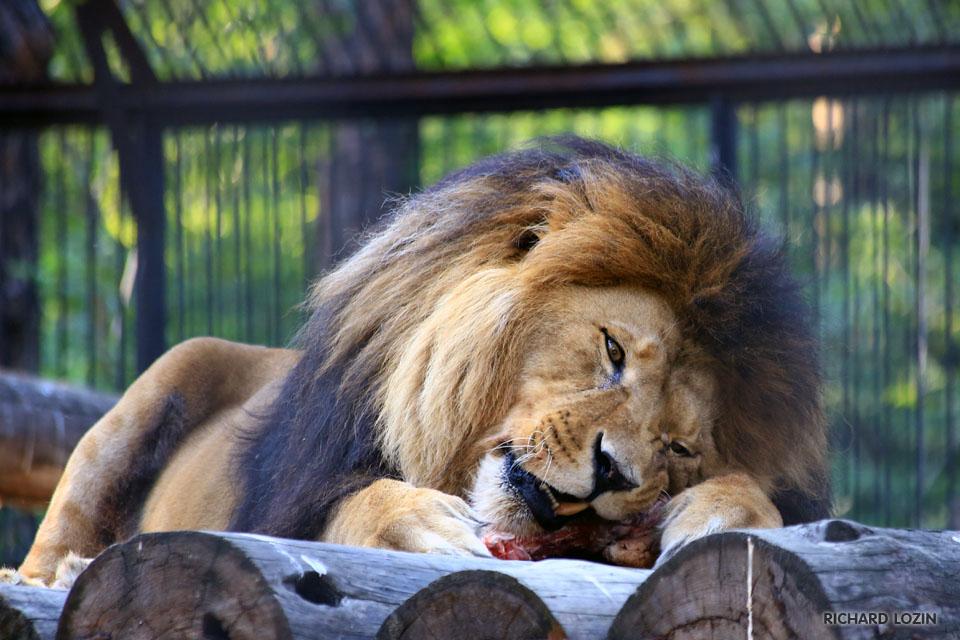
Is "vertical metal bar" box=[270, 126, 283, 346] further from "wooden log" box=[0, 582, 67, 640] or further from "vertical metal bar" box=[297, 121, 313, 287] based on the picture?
"wooden log" box=[0, 582, 67, 640]

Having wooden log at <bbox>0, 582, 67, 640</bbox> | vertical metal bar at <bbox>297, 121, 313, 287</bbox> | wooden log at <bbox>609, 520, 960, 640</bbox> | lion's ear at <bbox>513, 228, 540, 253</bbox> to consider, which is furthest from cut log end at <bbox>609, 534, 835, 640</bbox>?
vertical metal bar at <bbox>297, 121, 313, 287</bbox>

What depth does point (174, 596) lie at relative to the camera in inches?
64.4

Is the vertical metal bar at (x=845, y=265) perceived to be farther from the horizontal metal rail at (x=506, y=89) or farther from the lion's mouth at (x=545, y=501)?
the lion's mouth at (x=545, y=501)

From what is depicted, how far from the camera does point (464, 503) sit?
244cm

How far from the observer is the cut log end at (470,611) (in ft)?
5.46

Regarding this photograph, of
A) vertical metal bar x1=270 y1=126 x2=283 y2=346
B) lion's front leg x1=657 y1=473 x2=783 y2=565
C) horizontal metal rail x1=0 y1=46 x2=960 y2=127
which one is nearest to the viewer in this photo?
lion's front leg x1=657 y1=473 x2=783 y2=565

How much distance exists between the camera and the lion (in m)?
2.52

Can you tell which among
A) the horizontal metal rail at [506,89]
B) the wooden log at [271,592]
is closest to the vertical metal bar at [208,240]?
the horizontal metal rail at [506,89]

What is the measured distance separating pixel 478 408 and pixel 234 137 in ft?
9.74

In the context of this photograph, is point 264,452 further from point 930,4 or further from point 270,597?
point 930,4

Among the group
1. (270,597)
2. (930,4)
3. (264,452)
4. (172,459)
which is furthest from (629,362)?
(930,4)

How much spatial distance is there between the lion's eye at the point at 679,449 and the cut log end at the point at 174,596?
1.21 meters

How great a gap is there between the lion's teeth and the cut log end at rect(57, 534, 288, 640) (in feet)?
3.15

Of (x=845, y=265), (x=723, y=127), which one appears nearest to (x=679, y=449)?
(x=723, y=127)
